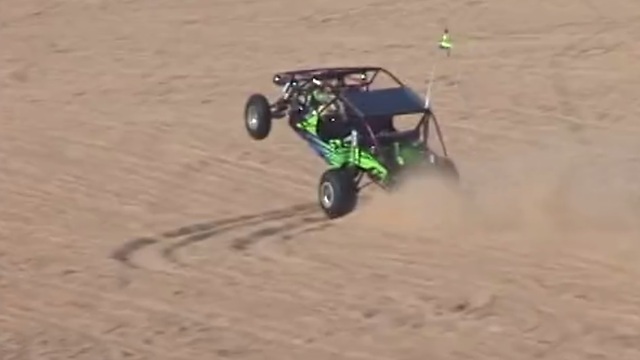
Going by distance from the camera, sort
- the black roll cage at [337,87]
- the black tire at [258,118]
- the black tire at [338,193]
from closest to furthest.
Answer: the black tire at [338,193] < the black roll cage at [337,87] < the black tire at [258,118]

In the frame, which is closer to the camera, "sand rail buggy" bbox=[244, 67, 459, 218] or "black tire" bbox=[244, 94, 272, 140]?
"sand rail buggy" bbox=[244, 67, 459, 218]

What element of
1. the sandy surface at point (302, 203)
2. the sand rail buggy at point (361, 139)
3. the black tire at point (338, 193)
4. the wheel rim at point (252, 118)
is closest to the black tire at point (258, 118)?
the wheel rim at point (252, 118)

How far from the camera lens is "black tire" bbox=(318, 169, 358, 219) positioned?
12.1 meters

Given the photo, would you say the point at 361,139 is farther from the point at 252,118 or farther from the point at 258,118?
the point at 252,118

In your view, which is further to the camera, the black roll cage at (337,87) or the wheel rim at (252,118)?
the wheel rim at (252,118)

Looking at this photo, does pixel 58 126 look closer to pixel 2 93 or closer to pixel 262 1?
pixel 2 93

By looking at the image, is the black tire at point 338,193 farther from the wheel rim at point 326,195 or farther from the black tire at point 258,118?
the black tire at point 258,118

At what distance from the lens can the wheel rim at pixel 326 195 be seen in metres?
12.1

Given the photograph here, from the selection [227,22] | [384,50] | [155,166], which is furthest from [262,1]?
[155,166]

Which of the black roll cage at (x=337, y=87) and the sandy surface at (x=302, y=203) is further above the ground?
the black roll cage at (x=337, y=87)

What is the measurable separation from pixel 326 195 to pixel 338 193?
0.20m

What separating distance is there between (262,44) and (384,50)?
52.3 inches

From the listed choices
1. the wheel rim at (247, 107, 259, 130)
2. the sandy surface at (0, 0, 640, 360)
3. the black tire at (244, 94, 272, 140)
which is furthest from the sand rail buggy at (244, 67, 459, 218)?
the wheel rim at (247, 107, 259, 130)

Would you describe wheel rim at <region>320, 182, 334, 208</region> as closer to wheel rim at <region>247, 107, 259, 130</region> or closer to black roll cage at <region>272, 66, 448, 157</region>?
black roll cage at <region>272, 66, 448, 157</region>
